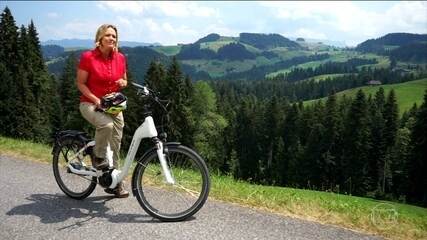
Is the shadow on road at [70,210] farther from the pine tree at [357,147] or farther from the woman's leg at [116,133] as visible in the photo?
the pine tree at [357,147]

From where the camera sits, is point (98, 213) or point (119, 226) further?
point (98, 213)

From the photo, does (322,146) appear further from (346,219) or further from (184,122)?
(346,219)

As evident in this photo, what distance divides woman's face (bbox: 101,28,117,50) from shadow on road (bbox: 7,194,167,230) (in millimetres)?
2833

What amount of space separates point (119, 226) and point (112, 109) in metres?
1.98

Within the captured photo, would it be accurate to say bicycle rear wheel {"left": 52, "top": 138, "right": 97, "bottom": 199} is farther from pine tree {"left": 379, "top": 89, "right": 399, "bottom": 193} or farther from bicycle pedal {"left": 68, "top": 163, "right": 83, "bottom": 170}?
pine tree {"left": 379, "top": 89, "right": 399, "bottom": 193}

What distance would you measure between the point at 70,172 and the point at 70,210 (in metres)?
0.97

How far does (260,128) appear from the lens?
358 feet

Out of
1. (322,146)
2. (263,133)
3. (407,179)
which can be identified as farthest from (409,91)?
(407,179)

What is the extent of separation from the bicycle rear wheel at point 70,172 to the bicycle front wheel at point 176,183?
3.83 ft

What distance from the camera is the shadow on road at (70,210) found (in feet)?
24.5

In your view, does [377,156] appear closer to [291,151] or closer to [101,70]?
[291,151]

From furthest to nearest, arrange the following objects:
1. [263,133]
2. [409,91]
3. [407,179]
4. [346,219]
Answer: [409,91] < [263,133] < [407,179] < [346,219]

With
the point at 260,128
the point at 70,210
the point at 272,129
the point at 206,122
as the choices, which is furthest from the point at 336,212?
the point at 260,128

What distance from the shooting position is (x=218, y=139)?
8594cm
